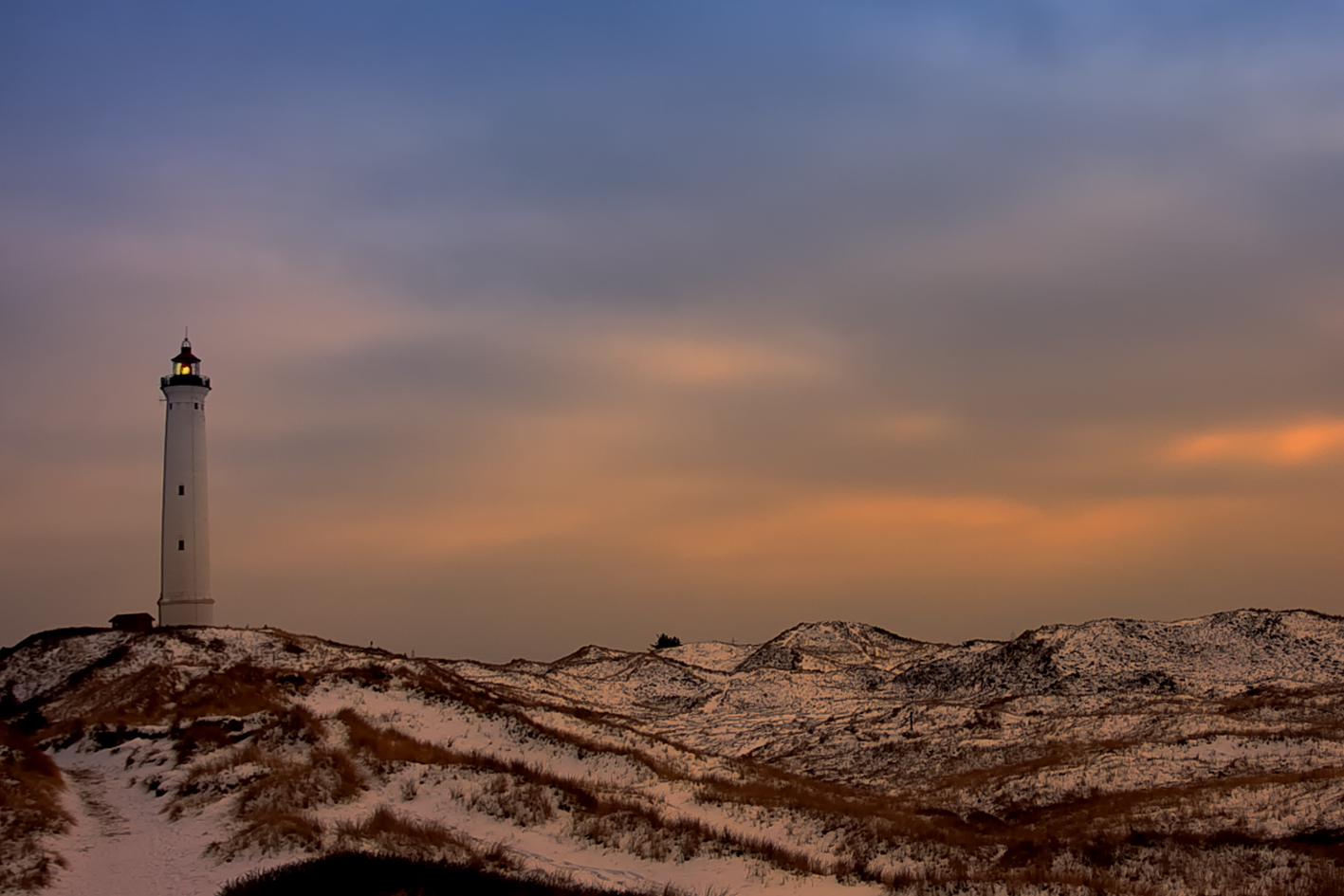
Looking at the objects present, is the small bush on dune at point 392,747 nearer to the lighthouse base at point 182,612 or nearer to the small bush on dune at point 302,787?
the small bush on dune at point 302,787

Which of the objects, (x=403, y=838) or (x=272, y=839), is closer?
(x=403, y=838)

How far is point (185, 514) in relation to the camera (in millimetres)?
67688

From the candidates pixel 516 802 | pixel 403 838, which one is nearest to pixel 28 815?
pixel 403 838

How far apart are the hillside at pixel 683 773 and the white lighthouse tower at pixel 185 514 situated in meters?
8.43

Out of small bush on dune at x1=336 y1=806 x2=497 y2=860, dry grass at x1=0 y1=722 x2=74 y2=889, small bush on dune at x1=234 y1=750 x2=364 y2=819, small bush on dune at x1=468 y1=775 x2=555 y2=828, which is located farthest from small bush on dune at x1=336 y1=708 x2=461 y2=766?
dry grass at x1=0 y1=722 x2=74 y2=889

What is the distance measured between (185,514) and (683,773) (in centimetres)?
4407

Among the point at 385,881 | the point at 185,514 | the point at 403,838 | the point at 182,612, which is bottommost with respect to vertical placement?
the point at 403,838

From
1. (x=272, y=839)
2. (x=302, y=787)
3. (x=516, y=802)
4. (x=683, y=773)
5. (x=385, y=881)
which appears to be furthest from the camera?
(x=683, y=773)

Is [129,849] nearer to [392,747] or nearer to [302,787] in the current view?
[302,787]

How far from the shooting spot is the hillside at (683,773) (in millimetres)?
21844

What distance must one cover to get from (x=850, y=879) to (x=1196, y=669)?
6168cm

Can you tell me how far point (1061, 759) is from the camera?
140 feet

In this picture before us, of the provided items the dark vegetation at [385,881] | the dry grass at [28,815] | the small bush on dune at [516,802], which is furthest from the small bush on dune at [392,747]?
the dark vegetation at [385,881]

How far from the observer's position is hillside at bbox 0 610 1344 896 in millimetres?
21844
